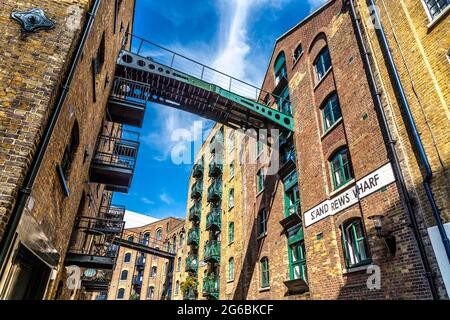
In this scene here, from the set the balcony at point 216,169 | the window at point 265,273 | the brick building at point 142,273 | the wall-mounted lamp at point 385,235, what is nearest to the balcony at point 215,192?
the balcony at point 216,169

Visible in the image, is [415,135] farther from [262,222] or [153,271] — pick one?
[153,271]

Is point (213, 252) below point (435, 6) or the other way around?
below

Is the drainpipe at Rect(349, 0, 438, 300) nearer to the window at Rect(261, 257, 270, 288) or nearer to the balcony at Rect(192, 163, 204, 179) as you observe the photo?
the window at Rect(261, 257, 270, 288)

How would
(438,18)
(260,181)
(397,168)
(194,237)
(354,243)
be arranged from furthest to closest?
(194,237) < (260,181) < (354,243) < (438,18) < (397,168)

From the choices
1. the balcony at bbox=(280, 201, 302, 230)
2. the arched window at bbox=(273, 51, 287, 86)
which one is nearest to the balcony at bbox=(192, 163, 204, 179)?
the arched window at bbox=(273, 51, 287, 86)

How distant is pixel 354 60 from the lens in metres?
10.2

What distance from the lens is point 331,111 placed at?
1138 cm

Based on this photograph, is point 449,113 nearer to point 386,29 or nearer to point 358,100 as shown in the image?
point 358,100

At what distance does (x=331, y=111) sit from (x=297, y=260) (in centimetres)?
630

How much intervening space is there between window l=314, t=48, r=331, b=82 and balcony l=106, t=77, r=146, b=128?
25.1 ft

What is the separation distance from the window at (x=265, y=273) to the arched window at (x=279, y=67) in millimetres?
10274

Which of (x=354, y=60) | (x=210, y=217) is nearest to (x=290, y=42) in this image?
(x=354, y=60)

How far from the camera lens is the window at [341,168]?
9.82m

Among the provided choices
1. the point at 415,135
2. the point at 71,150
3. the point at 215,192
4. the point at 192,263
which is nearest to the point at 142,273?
the point at 192,263
